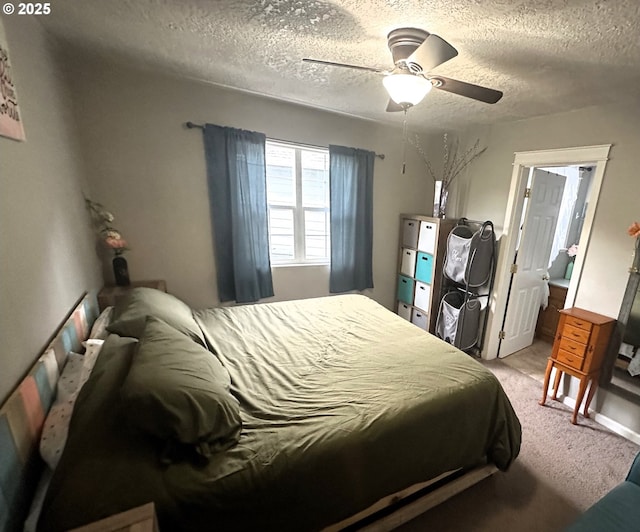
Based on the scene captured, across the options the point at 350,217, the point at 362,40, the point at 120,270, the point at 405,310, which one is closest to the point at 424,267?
the point at 405,310

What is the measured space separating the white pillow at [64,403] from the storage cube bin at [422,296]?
3.02 m

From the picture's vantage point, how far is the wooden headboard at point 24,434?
2.68 feet

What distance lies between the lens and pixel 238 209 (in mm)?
2693

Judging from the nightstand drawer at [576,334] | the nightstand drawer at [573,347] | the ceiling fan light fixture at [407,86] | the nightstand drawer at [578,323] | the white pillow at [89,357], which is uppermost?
the ceiling fan light fixture at [407,86]

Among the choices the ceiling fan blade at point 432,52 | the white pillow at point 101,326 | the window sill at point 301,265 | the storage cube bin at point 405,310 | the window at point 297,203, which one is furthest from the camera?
the storage cube bin at point 405,310

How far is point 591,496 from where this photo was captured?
65.3 inches

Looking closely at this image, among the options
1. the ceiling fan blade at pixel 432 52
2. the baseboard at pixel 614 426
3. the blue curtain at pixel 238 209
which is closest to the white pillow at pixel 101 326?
the blue curtain at pixel 238 209

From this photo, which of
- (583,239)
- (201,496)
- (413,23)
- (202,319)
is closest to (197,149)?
(202,319)

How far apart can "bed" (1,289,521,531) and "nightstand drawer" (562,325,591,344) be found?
3.44ft

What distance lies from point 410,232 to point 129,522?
338 cm

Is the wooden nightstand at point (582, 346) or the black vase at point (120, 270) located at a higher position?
the black vase at point (120, 270)

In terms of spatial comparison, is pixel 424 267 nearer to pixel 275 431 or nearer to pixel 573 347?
pixel 573 347

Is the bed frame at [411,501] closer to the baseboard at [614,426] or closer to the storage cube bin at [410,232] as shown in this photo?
the baseboard at [614,426]

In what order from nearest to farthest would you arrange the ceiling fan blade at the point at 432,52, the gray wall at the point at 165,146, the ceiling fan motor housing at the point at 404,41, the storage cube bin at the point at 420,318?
the ceiling fan blade at the point at 432,52 < the ceiling fan motor housing at the point at 404,41 < the gray wall at the point at 165,146 < the storage cube bin at the point at 420,318
